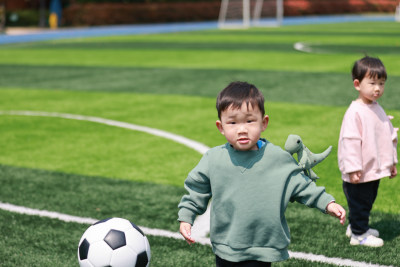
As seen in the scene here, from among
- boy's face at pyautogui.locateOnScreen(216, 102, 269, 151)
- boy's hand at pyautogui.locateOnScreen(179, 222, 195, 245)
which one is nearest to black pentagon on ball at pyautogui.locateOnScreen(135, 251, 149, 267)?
boy's hand at pyautogui.locateOnScreen(179, 222, 195, 245)

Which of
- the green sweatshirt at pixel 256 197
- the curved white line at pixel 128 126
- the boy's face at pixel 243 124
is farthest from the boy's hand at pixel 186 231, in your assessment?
the curved white line at pixel 128 126

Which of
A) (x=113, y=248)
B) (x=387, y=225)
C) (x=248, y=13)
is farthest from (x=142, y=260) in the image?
(x=248, y=13)

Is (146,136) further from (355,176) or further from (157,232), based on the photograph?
(355,176)

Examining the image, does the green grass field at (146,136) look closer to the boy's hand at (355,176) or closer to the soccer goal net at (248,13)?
the boy's hand at (355,176)

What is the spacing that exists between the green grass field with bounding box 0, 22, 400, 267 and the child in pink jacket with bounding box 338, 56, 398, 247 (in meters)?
0.26

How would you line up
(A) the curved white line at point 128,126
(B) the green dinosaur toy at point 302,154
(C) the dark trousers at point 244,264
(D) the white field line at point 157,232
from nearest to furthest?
(C) the dark trousers at point 244,264 < (B) the green dinosaur toy at point 302,154 < (D) the white field line at point 157,232 < (A) the curved white line at point 128,126

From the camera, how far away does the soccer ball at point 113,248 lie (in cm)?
332

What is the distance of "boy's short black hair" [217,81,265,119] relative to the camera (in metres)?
2.63

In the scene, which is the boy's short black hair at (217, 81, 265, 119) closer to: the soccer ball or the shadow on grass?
the soccer ball

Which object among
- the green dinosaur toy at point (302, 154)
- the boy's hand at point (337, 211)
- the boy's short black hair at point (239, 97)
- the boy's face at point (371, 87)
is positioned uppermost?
the boy's short black hair at point (239, 97)

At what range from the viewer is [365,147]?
3.77 m

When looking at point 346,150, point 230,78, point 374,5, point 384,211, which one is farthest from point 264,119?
point 374,5

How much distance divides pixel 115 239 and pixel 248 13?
36.8 metres

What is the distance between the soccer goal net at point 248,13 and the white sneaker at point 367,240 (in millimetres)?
32595
